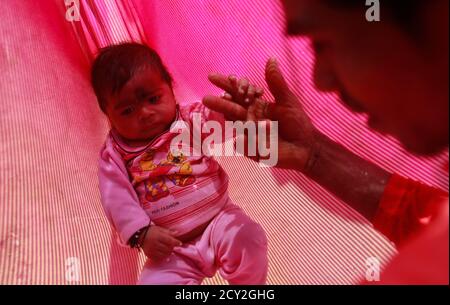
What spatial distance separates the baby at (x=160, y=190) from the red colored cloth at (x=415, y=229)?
0.21 meters

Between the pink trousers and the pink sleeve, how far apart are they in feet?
0.24

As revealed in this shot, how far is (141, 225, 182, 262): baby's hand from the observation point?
0.71m

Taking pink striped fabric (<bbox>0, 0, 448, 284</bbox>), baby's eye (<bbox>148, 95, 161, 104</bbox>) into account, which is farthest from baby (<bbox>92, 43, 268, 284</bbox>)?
pink striped fabric (<bbox>0, 0, 448, 284</bbox>)

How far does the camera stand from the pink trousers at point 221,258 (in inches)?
28.5

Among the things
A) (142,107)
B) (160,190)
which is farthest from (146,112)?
(160,190)

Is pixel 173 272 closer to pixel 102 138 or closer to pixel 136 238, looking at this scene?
pixel 136 238

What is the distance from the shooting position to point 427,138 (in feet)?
1.98

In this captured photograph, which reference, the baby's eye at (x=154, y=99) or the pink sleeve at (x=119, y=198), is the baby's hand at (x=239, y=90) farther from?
the pink sleeve at (x=119, y=198)

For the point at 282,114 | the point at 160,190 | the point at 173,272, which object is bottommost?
the point at 173,272

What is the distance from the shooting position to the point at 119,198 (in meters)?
0.73

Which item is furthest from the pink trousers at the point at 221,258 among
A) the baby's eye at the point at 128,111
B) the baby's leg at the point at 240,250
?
Answer: the baby's eye at the point at 128,111

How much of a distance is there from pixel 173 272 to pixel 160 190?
0.13 meters
